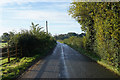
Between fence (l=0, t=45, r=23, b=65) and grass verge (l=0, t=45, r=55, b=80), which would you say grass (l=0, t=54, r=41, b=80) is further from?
fence (l=0, t=45, r=23, b=65)

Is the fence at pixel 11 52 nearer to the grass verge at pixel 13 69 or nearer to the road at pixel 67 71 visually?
the grass verge at pixel 13 69

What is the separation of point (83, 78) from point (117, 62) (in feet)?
9.84

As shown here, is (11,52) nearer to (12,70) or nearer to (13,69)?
(13,69)

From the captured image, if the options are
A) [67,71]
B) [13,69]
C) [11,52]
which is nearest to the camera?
[67,71]

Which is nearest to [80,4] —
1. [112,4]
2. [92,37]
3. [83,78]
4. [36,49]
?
[92,37]

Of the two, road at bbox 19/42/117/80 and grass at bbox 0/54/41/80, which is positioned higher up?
grass at bbox 0/54/41/80

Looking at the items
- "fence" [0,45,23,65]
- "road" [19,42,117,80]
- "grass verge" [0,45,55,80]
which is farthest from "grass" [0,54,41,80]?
"fence" [0,45,23,65]

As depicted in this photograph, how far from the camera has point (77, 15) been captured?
20.1 meters

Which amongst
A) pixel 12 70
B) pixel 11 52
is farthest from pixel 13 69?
pixel 11 52

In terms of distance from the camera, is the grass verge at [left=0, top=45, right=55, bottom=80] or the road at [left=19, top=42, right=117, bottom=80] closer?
the grass verge at [left=0, top=45, right=55, bottom=80]

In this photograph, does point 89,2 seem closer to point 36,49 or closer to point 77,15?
point 77,15

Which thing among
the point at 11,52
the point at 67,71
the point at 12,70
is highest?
the point at 11,52

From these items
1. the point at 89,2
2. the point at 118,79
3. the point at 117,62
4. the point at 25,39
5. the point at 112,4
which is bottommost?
the point at 118,79

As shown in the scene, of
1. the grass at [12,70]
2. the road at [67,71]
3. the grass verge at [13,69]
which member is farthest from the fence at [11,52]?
the road at [67,71]
